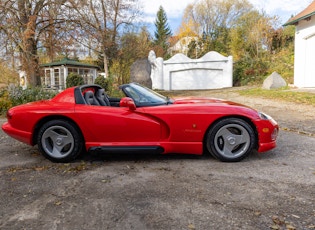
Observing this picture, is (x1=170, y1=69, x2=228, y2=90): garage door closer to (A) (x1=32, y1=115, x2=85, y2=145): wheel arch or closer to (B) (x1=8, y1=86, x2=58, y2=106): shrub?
(B) (x1=8, y1=86, x2=58, y2=106): shrub

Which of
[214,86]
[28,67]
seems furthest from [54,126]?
[214,86]

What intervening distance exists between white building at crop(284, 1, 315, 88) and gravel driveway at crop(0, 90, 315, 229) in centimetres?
1309

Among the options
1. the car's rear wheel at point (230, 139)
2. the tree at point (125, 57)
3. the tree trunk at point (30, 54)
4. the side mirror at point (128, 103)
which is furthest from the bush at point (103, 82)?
the car's rear wheel at point (230, 139)

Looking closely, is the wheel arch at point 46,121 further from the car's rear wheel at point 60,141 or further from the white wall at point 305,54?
the white wall at point 305,54

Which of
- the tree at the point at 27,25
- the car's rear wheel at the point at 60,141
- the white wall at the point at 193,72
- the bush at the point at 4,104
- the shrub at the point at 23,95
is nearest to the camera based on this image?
the car's rear wheel at the point at 60,141

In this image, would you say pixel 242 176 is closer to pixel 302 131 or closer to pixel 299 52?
pixel 302 131

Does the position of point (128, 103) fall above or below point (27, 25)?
below

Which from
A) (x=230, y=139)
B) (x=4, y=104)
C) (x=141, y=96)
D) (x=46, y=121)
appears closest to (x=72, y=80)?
(x=4, y=104)

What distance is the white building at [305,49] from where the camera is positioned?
1497 cm

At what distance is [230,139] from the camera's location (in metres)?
3.64

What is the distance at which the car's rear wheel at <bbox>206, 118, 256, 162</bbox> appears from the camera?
11.8 feet

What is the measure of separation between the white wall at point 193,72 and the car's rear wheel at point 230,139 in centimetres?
2081

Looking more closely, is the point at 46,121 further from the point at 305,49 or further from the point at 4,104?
the point at 305,49

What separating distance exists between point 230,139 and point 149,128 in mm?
1094
